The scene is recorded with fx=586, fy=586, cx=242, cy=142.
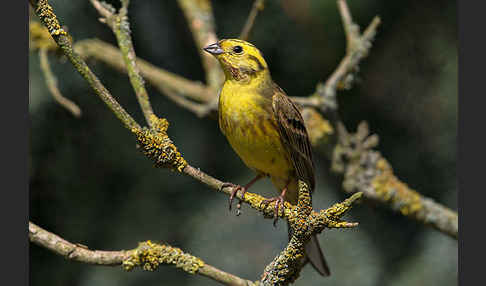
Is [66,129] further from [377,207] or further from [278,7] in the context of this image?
[377,207]

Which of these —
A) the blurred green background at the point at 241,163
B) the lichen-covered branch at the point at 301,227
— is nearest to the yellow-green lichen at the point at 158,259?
the lichen-covered branch at the point at 301,227

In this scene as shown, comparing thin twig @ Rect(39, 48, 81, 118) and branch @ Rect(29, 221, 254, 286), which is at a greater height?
thin twig @ Rect(39, 48, 81, 118)

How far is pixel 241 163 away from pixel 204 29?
26.9 inches

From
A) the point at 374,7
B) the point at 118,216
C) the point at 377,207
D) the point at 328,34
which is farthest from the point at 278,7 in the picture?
the point at 118,216

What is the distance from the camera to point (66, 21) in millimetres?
2287

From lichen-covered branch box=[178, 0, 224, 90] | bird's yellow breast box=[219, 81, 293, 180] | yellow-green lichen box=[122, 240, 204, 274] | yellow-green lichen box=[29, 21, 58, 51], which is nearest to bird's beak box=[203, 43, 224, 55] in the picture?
bird's yellow breast box=[219, 81, 293, 180]

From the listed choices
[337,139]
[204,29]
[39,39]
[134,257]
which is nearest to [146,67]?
[204,29]

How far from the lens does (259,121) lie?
189 cm

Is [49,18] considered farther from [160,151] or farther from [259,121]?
[259,121]

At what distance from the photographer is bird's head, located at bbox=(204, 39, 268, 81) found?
1.89 meters

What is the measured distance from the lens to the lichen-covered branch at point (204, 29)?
267 centimetres

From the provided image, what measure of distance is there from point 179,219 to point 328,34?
107cm

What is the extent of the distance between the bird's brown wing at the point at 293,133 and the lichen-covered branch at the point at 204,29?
29.8 inches

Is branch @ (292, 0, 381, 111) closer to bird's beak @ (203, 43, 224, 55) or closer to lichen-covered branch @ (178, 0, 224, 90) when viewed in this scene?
lichen-covered branch @ (178, 0, 224, 90)
